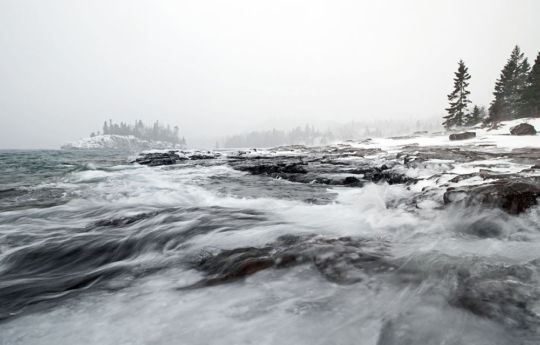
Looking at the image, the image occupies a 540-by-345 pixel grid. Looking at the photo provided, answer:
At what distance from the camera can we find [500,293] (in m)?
2.04

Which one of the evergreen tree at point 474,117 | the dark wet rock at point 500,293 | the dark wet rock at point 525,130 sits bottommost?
the dark wet rock at point 500,293

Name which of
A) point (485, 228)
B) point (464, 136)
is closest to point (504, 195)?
point (485, 228)

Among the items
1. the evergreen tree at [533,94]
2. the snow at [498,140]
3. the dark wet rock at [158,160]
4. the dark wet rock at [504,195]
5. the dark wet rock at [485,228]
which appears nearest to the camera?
the dark wet rock at [485,228]

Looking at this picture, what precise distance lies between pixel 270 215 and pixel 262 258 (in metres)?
2.19

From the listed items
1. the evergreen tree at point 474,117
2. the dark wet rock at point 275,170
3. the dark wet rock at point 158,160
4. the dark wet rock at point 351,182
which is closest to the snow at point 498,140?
the dark wet rock at point 351,182

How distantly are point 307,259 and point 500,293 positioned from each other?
5.28 feet

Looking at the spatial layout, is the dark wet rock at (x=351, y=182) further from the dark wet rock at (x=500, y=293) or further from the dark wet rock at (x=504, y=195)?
the dark wet rock at (x=500, y=293)

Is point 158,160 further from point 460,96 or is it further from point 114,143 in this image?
point 114,143

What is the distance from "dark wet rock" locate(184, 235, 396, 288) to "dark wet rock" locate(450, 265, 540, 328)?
650 mm

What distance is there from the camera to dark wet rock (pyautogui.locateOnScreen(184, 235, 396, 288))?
263 centimetres

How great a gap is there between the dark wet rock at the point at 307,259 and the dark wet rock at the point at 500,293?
650 mm

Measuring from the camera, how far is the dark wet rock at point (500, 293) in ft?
5.91

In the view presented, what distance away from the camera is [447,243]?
10.4 ft

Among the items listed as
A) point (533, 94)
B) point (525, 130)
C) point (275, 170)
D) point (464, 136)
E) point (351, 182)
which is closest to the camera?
point (351, 182)
